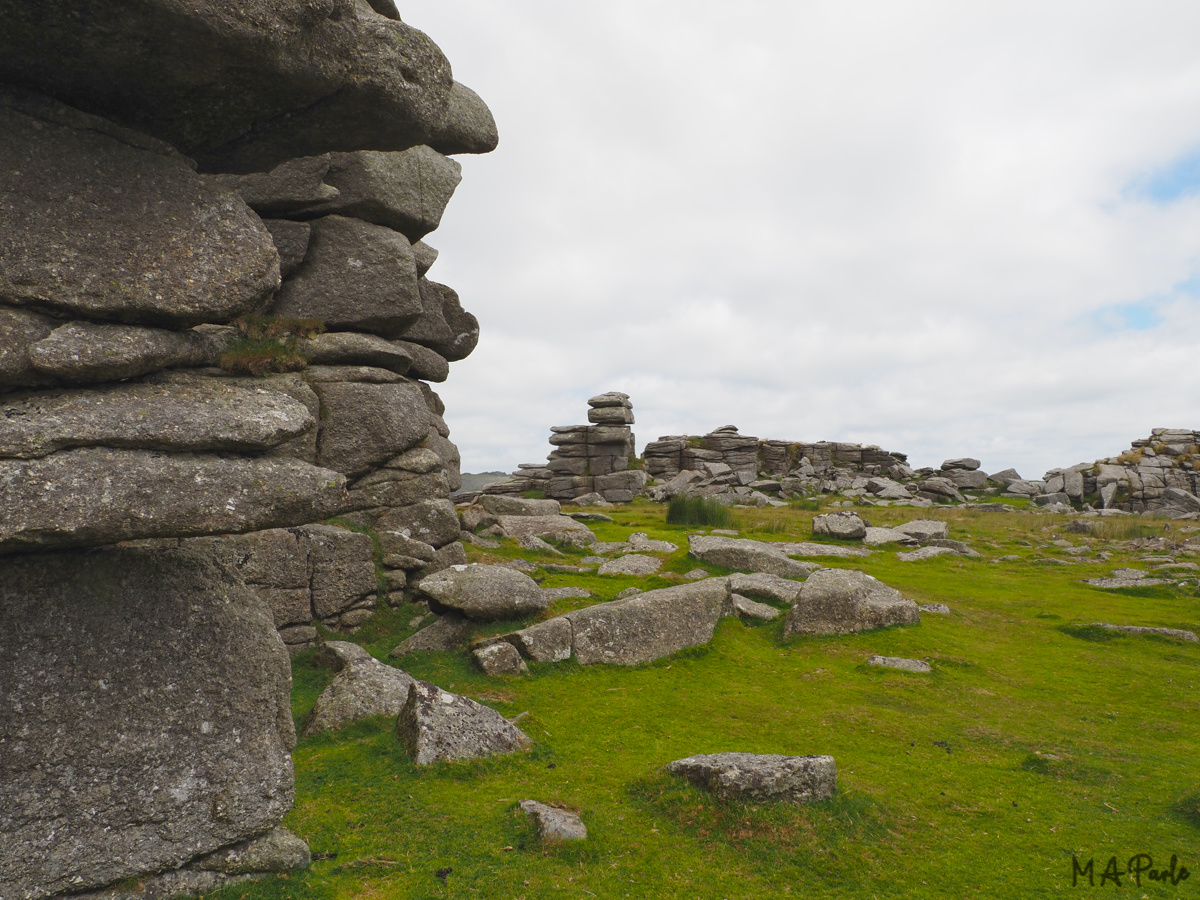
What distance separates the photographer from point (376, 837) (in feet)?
24.7

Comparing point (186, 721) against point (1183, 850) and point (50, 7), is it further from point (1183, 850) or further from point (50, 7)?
point (1183, 850)

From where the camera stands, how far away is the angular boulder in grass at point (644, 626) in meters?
14.0

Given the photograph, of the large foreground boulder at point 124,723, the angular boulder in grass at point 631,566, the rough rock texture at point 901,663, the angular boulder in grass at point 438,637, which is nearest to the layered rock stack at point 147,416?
the large foreground boulder at point 124,723

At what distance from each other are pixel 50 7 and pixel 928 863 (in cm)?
1086

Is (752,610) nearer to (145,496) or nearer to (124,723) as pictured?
(124,723)

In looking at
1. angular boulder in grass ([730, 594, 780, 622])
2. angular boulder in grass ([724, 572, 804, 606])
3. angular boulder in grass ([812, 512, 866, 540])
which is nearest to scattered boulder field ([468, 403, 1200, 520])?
angular boulder in grass ([812, 512, 866, 540])

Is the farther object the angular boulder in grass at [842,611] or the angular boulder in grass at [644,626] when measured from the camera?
the angular boulder in grass at [842,611]

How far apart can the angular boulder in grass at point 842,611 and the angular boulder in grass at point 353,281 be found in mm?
12069

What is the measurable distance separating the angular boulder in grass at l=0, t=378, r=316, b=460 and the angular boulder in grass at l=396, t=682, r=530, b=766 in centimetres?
431

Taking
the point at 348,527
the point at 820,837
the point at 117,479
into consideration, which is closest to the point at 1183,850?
the point at 820,837

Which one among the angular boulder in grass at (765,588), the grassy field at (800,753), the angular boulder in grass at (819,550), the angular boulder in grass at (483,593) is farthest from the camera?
the angular boulder in grass at (819,550)

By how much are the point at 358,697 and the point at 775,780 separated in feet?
20.8

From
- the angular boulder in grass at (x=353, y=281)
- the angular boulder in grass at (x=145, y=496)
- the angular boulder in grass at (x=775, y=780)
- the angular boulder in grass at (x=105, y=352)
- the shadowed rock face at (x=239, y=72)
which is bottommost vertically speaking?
the angular boulder in grass at (x=775, y=780)

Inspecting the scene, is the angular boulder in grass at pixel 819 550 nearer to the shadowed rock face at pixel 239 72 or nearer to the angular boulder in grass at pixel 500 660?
the angular boulder in grass at pixel 500 660
